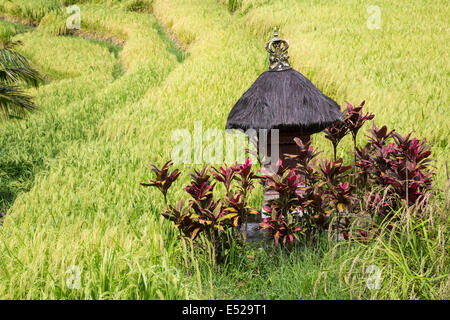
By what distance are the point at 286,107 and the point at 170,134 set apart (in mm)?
2094

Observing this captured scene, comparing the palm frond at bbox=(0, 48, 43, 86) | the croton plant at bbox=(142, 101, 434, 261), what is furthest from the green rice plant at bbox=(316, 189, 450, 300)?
the palm frond at bbox=(0, 48, 43, 86)

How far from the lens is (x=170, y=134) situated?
458 centimetres

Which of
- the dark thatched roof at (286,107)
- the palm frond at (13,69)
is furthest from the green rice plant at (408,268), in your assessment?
the palm frond at (13,69)

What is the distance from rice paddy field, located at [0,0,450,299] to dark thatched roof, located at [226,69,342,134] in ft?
2.16

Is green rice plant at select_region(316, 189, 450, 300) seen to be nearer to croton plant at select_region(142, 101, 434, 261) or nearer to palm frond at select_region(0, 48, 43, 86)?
croton plant at select_region(142, 101, 434, 261)

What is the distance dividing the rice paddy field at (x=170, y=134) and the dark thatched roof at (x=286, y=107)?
0.66 meters

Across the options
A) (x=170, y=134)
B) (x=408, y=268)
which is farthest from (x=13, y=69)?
(x=408, y=268)

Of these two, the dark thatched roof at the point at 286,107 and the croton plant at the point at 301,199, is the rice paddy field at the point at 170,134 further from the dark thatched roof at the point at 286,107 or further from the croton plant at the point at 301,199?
the dark thatched roof at the point at 286,107

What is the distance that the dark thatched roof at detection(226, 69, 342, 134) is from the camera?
2.72 m

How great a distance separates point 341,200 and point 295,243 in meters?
0.41

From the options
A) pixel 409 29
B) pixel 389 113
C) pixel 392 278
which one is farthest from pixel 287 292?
pixel 409 29

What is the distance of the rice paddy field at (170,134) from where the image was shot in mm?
2047

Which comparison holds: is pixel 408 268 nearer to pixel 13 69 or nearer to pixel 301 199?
pixel 301 199

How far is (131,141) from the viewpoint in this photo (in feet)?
15.2
